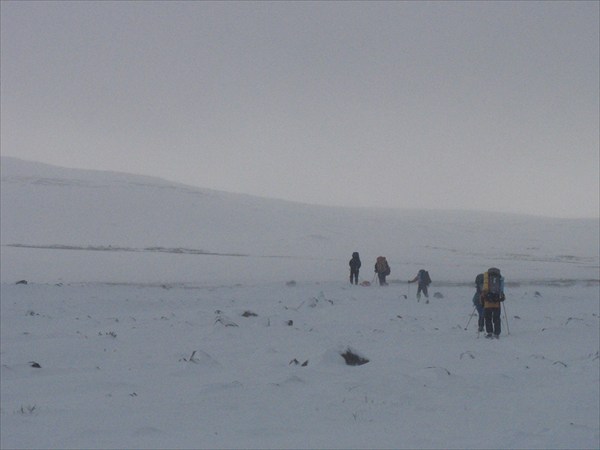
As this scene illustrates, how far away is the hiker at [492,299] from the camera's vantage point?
12.2 meters

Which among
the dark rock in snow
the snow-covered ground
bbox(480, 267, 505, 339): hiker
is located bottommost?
the snow-covered ground

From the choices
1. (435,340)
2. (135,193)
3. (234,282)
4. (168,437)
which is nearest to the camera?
(168,437)

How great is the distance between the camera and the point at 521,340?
1205 cm

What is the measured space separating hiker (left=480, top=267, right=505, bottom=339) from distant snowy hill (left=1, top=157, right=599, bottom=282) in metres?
17.1

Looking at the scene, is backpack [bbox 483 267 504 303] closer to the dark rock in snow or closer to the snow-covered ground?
the snow-covered ground

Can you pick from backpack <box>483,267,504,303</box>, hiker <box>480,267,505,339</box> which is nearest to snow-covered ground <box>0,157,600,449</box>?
hiker <box>480,267,505,339</box>

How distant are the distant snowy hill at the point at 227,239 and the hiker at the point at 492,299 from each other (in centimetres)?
1707

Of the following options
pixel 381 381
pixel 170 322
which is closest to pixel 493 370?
pixel 381 381

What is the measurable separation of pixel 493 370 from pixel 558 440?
127 inches

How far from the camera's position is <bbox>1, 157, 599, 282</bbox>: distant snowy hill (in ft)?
113

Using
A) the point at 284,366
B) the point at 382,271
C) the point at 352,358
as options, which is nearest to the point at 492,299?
the point at 352,358

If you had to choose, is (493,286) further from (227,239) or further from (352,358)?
(227,239)

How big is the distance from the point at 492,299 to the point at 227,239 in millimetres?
47320

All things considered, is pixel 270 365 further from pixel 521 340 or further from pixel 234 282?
pixel 234 282
